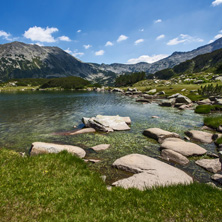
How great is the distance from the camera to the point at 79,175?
875 cm

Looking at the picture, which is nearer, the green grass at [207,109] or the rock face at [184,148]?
the rock face at [184,148]

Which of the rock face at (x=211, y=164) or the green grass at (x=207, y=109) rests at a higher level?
the rock face at (x=211, y=164)

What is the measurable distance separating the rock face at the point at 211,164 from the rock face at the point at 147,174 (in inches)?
118

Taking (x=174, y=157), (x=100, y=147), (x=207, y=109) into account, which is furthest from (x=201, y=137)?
(x=207, y=109)

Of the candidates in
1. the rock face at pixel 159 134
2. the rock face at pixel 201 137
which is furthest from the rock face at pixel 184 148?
the rock face at pixel 201 137

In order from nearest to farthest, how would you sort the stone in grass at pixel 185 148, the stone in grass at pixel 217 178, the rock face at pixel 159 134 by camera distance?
the stone in grass at pixel 217 178
the stone in grass at pixel 185 148
the rock face at pixel 159 134

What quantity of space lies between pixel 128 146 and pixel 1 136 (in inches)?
722

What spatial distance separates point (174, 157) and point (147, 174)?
4.92 meters

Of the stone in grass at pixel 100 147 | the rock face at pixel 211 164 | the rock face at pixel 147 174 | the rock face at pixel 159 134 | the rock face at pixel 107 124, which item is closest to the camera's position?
the rock face at pixel 147 174

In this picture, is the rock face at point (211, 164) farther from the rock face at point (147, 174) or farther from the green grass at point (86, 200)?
the green grass at point (86, 200)

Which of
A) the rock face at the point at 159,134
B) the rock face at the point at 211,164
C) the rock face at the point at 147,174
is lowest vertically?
the rock face at the point at 211,164

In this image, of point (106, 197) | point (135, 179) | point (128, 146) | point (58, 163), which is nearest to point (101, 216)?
point (106, 197)

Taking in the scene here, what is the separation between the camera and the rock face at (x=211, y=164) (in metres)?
11.7

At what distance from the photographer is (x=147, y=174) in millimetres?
10141
